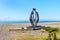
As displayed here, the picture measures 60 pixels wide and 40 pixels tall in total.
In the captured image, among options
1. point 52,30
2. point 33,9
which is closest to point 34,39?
point 52,30

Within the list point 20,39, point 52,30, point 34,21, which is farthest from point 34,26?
point 52,30

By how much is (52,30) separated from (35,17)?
21734mm

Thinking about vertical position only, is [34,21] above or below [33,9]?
below

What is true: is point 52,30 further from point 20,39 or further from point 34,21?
point 34,21

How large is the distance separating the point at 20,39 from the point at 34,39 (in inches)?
67.3

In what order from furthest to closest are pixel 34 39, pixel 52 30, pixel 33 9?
pixel 33 9 → pixel 34 39 → pixel 52 30

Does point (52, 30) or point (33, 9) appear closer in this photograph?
point (52, 30)

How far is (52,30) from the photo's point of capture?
52.2 feet

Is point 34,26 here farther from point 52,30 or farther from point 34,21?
point 52,30

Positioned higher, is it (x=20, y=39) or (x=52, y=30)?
(x=52, y=30)

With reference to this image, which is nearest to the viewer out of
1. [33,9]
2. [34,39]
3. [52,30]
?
[52,30]

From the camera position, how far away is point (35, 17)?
37594 millimetres

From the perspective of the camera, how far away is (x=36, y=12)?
37.2 meters

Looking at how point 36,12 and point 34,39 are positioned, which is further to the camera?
point 36,12
